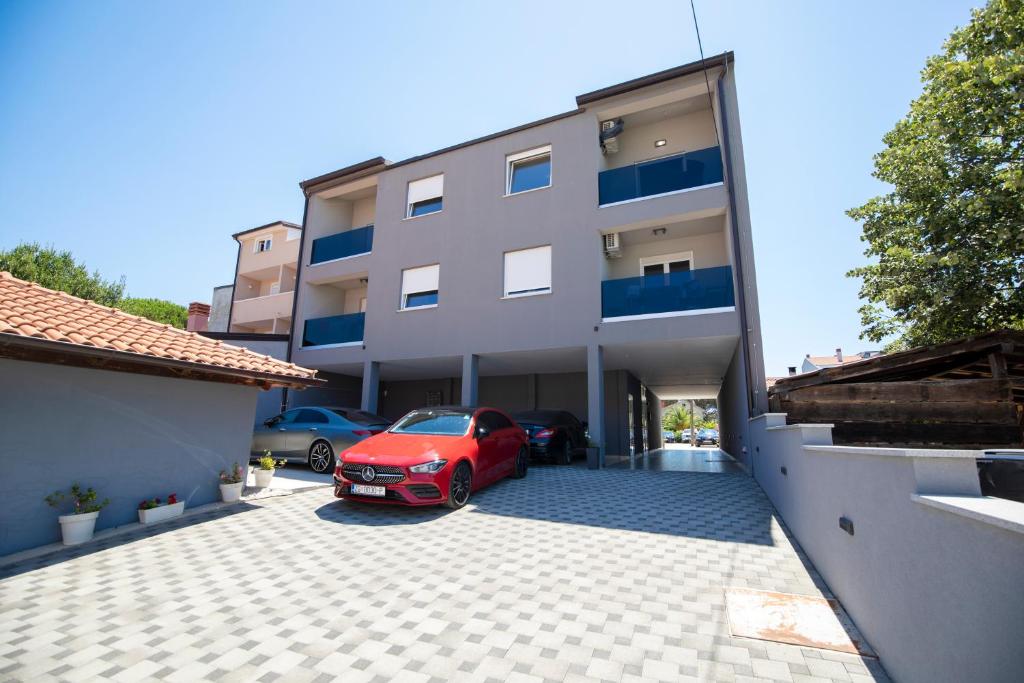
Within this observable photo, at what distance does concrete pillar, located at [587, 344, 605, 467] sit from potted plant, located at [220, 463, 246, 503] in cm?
720

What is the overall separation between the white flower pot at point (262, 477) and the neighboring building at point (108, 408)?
560 mm

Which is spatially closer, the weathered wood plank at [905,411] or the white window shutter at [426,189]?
the weathered wood plank at [905,411]

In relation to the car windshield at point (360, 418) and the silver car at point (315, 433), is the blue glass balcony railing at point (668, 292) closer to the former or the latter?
the car windshield at point (360, 418)

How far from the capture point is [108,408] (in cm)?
543

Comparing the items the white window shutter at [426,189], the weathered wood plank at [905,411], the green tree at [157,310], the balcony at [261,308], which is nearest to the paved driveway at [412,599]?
the weathered wood plank at [905,411]

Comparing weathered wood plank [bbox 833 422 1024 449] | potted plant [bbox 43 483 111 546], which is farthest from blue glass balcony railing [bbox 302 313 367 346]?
weathered wood plank [bbox 833 422 1024 449]

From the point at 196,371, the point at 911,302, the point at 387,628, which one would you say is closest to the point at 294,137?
the point at 196,371

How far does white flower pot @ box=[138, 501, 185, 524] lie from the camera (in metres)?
5.61

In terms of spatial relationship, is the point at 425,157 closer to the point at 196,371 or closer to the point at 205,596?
the point at 196,371

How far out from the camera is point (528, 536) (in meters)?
5.14

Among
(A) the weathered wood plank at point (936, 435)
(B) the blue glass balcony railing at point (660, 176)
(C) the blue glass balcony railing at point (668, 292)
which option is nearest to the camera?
(A) the weathered wood plank at point (936, 435)

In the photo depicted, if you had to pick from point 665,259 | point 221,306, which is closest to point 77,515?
point 665,259

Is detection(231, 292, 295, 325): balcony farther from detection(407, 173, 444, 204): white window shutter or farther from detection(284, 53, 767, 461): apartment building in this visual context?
detection(407, 173, 444, 204): white window shutter

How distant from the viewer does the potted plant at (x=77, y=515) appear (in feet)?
15.7
